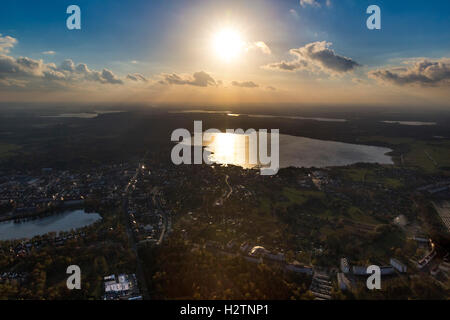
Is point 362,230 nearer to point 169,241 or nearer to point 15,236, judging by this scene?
point 169,241

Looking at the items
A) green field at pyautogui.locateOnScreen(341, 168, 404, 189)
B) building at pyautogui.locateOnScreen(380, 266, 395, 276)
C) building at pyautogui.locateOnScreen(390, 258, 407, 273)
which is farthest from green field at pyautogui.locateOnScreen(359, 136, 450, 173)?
building at pyautogui.locateOnScreen(380, 266, 395, 276)

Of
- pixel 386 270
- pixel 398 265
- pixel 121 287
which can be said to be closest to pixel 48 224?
pixel 121 287

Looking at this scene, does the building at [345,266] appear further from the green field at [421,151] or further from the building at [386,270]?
the green field at [421,151]

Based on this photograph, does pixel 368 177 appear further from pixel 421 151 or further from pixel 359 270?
pixel 421 151

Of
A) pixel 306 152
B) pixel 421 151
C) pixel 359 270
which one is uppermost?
pixel 421 151

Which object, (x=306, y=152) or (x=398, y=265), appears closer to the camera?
(x=398, y=265)

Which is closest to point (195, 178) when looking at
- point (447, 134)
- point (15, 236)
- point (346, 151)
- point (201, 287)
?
point (15, 236)
